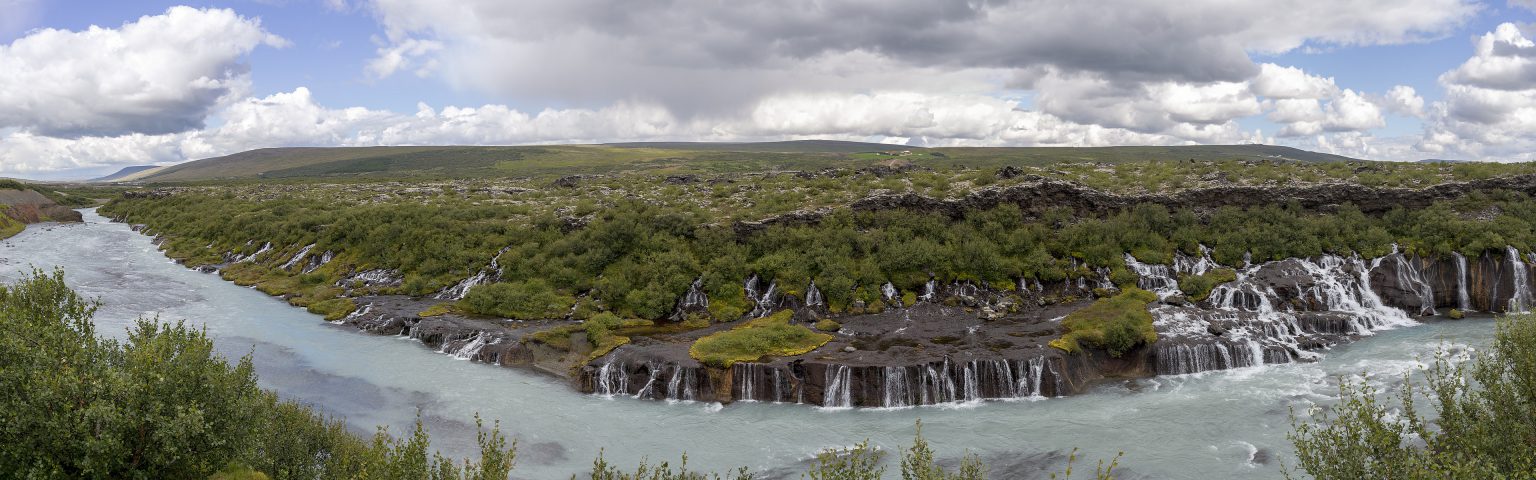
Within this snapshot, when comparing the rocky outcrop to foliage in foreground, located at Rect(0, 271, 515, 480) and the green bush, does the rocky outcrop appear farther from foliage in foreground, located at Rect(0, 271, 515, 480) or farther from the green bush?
foliage in foreground, located at Rect(0, 271, 515, 480)

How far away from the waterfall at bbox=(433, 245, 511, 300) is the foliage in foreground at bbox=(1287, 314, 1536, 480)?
5126 centimetres

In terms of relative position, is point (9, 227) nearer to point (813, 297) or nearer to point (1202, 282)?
point (813, 297)

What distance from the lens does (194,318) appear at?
51344 mm

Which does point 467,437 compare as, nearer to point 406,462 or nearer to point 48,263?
point 406,462

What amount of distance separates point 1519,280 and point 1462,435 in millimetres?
42758

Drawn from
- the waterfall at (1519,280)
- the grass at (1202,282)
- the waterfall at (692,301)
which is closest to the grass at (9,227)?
the waterfall at (692,301)

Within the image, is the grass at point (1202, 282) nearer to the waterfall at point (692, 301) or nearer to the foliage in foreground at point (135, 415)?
the waterfall at point (692, 301)

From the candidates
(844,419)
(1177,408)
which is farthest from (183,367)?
(1177,408)

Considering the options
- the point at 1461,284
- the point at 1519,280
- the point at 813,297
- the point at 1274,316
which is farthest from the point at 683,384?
the point at 1519,280

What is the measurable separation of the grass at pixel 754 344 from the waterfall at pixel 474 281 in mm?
23920

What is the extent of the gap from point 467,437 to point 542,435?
321 cm

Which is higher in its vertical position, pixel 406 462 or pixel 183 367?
pixel 183 367

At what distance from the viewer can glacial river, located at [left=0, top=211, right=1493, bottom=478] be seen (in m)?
28.2

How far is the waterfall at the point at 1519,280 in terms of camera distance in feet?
151
